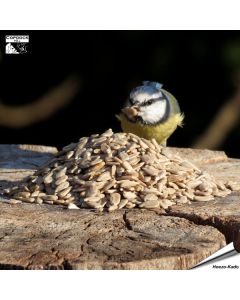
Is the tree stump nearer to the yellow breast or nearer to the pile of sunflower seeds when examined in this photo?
the pile of sunflower seeds

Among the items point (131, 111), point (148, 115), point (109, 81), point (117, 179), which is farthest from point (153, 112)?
point (117, 179)

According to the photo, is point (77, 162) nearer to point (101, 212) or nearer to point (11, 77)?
point (101, 212)

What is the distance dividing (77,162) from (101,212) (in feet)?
1.24

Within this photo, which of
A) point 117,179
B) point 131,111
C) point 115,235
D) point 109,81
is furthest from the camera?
point 109,81

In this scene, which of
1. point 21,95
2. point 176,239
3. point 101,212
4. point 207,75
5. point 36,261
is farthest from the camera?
point 21,95

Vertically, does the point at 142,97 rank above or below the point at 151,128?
above

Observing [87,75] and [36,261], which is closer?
[36,261]

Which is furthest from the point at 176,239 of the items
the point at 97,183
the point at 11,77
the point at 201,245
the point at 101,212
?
the point at 11,77

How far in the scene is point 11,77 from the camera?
4770 millimetres

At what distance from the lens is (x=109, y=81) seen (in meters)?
4.52

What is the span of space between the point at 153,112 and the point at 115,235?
1.53 metres

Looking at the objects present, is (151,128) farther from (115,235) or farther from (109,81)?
(115,235)

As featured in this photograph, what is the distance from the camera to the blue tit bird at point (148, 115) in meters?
3.69

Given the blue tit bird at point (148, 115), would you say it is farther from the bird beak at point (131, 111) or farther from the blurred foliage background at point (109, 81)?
the blurred foliage background at point (109, 81)
